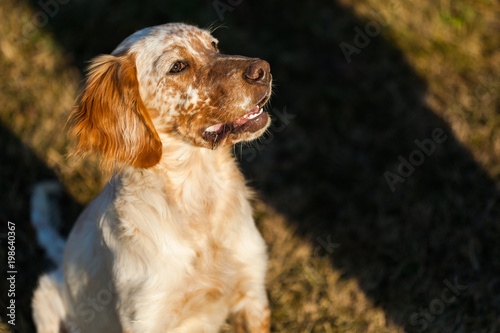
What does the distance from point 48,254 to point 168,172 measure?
1361 mm

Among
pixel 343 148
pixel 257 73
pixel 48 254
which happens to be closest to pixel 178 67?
pixel 257 73

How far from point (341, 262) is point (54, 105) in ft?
9.49

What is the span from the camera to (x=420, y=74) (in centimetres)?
486

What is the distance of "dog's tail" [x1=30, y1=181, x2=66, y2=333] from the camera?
2969 mm

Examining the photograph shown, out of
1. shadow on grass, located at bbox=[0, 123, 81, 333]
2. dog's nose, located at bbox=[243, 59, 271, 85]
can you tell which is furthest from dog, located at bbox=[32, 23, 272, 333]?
shadow on grass, located at bbox=[0, 123, 81, 333]

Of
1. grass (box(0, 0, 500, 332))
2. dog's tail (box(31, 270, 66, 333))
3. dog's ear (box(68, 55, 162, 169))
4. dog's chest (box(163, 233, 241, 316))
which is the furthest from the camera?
grass (box(0, 0, 500, 332))

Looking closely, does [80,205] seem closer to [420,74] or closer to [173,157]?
[173,157]

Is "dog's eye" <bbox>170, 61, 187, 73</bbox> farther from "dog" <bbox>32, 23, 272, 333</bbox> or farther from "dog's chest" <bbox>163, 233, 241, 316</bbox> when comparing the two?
"dog's chest" <bbox>163, 233, 241, 316</bbox>

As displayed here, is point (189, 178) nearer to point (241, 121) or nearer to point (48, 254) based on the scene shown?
point (241, 121)

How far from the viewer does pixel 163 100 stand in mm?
2400

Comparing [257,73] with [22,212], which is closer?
[257,73]

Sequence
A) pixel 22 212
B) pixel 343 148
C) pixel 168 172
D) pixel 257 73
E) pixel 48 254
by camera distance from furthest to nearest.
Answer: pixel 343 148 < pixel 22 212 < pixel 48 254 < pixel 168 172 < pixel 257 73

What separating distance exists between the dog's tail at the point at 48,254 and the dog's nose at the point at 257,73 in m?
1.57

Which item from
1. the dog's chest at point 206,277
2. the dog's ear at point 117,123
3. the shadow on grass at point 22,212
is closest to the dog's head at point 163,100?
the dog's ear at point 117,123
